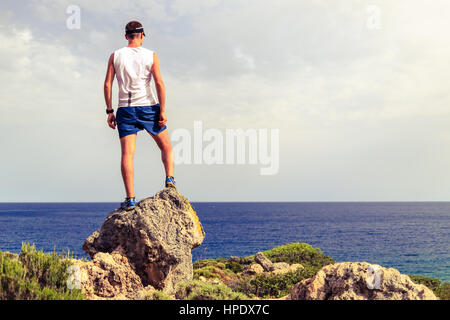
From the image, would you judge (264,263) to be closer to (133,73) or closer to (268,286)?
(268,286)

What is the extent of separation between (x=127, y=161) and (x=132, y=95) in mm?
1504

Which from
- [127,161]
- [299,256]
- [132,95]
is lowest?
[299,256]

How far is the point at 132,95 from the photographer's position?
8.23 meters

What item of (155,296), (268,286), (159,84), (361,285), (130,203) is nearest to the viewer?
(361,285)

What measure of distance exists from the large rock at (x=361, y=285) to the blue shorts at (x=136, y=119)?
487cm

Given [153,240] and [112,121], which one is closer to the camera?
[153,240]

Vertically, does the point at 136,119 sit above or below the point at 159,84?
below

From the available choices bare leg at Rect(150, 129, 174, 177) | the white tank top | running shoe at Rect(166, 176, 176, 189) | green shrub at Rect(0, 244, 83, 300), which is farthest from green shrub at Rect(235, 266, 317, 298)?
the white tank top

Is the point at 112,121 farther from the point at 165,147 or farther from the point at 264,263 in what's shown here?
the point at 264,263

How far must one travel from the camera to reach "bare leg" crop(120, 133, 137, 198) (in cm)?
823

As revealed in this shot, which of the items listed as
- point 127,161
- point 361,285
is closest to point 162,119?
point 127,161

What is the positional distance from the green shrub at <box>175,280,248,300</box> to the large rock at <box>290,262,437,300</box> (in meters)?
1.50

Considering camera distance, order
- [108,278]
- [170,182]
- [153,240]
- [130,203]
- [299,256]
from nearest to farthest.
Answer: [108,278], [153,240], [130,203], [170,182], [299,256]
